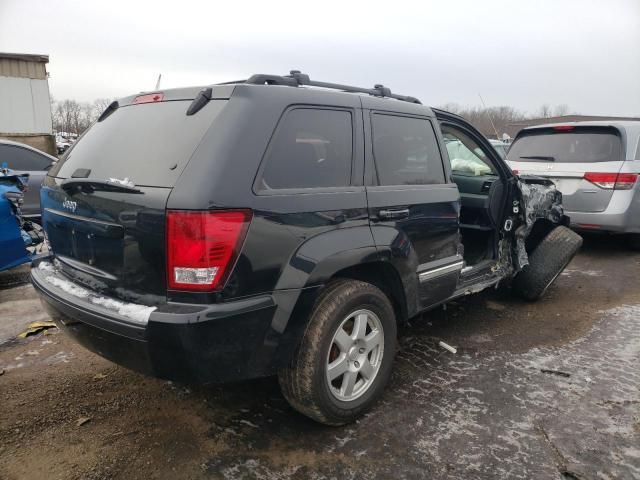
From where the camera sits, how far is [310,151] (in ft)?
8.08

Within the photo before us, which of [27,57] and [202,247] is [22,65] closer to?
[27,57]

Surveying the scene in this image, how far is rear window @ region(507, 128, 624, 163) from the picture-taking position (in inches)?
235

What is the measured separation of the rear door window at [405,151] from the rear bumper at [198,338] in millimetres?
1082

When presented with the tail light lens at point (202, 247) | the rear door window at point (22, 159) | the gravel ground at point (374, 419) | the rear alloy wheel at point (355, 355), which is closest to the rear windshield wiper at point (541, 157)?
the gravel ground at point (374, 419)

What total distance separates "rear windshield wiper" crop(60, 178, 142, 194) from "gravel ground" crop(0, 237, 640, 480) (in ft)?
4.34

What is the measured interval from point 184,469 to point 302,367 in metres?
0.75

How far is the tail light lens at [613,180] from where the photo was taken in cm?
577

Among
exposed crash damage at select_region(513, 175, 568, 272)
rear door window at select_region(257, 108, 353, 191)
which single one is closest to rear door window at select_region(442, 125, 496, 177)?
exposed crash damage at select_region(513, 175, 568, 272)

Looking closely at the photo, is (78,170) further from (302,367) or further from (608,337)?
(608,337)

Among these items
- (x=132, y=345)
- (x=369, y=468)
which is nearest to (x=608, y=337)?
(x=369, y=468)

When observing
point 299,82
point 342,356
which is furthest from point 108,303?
point 299,82

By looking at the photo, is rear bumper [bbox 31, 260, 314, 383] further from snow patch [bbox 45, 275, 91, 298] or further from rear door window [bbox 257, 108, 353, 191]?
rear door window [bbox 257, 108, 353, 191]

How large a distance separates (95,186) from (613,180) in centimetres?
594

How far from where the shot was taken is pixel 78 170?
8.61 feet
